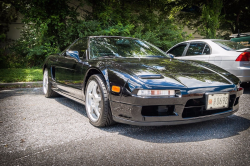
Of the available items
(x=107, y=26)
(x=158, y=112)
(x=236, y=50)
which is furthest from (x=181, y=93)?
(x=107, y=26)

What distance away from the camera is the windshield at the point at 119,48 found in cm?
340

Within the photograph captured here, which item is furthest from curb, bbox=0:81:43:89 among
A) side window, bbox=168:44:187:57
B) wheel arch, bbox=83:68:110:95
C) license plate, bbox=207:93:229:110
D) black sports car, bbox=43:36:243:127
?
license plate, bbox=207:93:229:110

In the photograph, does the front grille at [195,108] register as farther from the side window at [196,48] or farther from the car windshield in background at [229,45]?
the side window at [196,48]

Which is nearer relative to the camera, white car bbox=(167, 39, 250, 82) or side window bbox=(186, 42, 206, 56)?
white car bbox=(167, 39, 250, 82)

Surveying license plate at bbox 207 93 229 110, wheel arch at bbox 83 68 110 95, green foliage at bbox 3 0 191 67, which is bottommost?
license plate at bbox 207 93 229 110

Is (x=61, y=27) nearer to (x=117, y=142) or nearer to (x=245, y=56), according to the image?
(x=245, y=56)

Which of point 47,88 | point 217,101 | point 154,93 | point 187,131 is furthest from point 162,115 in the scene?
point 47,88

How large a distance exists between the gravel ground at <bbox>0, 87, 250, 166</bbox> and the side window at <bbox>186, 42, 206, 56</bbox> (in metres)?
2.54

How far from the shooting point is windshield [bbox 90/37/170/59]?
3.40m

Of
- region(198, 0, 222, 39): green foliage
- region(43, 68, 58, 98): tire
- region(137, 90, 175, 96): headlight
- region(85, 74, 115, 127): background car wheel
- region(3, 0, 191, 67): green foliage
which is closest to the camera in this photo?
region(137, 90, 175, 96): headlight

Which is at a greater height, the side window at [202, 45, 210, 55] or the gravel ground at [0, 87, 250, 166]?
the side window at [202, 45, 210, 55]

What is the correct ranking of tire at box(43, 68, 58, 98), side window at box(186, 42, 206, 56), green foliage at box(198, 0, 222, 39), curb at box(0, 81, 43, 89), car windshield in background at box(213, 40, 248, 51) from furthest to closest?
green foliage at box(198, 0, 222, 39) < curb at box(0, 81, 43, 89) < side window at box(186, 42, 206, 56) < car windshield in background at box(213, 40, 248, 51) < tire at box(43, 68, 58, 98)

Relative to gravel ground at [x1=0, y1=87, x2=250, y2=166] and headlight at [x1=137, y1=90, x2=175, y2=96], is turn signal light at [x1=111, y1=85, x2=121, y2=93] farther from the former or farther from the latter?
gravel ground at [x1=0, y1=87, x2=250, y2=166]

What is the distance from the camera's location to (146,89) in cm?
230
